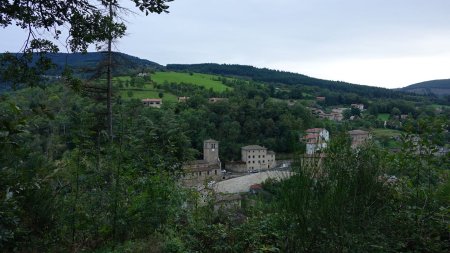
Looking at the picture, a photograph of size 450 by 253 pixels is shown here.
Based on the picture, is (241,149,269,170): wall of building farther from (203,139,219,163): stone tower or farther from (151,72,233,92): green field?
(151,72,233,92): green field

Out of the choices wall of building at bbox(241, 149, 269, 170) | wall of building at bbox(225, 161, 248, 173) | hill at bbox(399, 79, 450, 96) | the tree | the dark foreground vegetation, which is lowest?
wall of building at bbox(225, 161, 248, 173)

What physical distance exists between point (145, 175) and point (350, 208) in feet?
8.38

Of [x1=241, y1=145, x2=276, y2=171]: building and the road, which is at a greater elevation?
the road

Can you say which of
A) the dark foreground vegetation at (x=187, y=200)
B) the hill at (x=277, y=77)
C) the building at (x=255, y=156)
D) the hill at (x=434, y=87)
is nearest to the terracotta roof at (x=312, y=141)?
the dark foreground vegetation at (x=187, y=200)

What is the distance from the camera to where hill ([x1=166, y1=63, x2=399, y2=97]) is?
9575 centimetres

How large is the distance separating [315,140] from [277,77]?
344 feet

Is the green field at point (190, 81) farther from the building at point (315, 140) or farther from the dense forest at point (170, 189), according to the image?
the building at point (315, 140)

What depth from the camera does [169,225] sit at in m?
3.77

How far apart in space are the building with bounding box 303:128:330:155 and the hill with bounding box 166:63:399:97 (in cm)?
9322

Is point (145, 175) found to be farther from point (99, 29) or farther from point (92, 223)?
point (99, 29)

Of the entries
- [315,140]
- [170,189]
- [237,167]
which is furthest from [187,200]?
[237,167]

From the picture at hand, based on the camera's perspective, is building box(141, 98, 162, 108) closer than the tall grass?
No

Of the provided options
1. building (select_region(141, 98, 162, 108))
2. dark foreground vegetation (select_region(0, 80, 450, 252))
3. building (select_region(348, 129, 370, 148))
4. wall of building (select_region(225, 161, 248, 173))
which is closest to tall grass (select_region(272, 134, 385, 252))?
dark foreground vegetation (select_region(0, 80, 450, 252))

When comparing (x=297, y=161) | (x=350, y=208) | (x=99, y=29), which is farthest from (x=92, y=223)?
(x=350, y=208)
